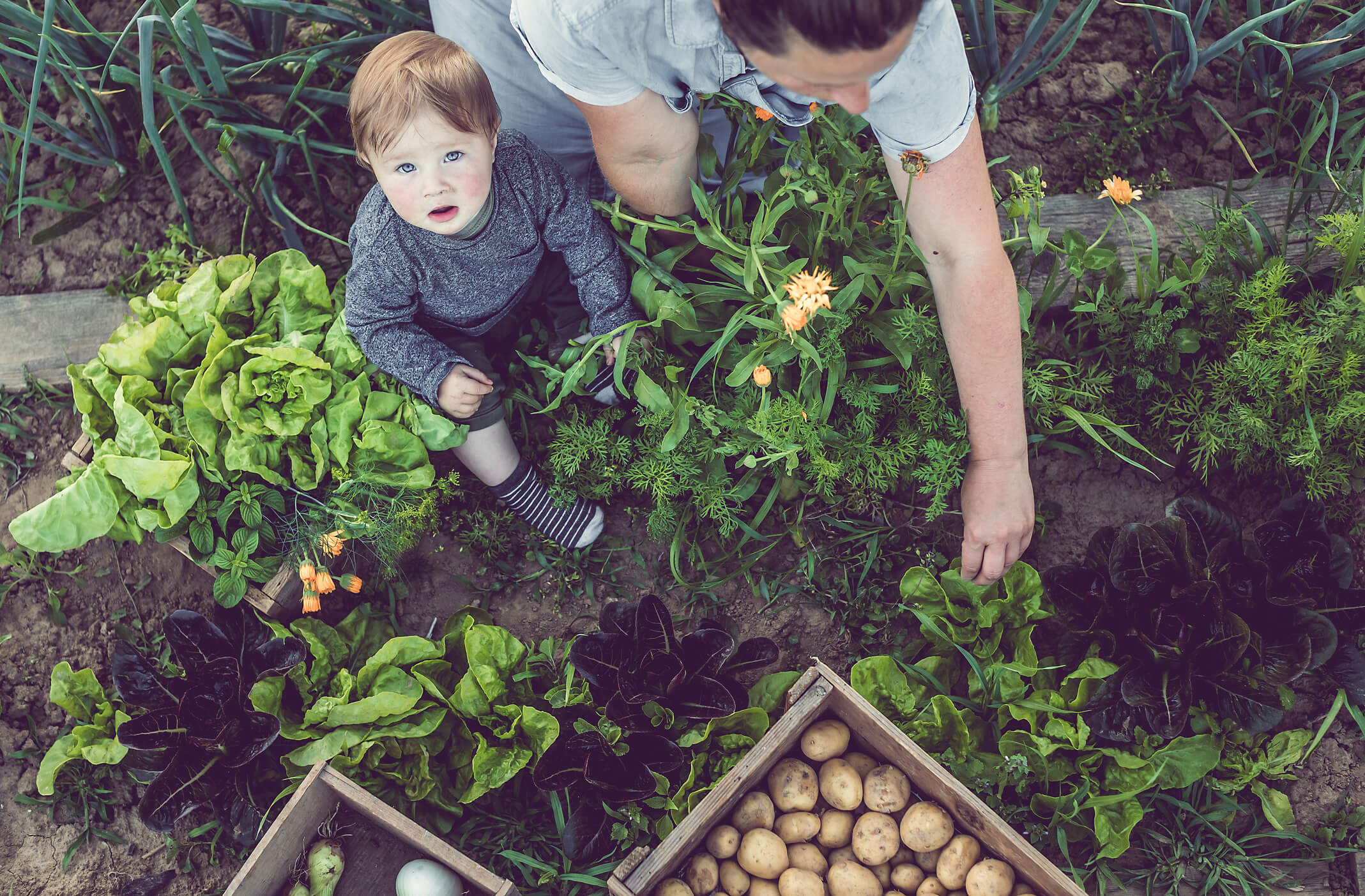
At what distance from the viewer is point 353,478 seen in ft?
6.01

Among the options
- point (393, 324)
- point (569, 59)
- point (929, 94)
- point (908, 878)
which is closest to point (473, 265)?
point (393, 324)

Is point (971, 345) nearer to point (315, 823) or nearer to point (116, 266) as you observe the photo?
point (315, 823)

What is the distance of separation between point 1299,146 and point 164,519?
8.80ft

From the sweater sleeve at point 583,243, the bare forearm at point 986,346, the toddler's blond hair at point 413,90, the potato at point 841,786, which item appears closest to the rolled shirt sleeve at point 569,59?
the toddler's blond hair at point 413,90

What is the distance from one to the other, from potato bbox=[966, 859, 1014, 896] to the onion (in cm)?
99

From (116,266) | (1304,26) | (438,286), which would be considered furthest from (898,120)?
(116,266)

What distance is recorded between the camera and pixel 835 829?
1720 millimetres

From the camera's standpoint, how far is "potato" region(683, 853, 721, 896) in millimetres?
1689

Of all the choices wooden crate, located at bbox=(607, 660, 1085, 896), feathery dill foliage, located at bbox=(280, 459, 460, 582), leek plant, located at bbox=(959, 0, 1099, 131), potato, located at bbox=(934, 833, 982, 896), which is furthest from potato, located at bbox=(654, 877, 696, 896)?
leek plant, located at bbox=(959, 0, 1099, 131)

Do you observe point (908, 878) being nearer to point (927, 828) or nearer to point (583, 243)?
point (927, 828)

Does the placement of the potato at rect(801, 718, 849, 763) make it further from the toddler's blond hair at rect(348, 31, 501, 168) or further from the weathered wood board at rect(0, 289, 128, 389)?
the weathered wood board at rect(0, 289, 128, 389)

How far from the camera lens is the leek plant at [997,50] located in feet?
6.12

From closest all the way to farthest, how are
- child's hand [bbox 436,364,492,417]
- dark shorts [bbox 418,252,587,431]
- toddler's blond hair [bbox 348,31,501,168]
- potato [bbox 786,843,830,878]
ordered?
toddler's blond hair [bbox 348,31,501,168] < potato [bbox 786,843,830,878] < child's hand [bbox 436,364,492,417] < dark shorts [bbox 418,252,587,431]

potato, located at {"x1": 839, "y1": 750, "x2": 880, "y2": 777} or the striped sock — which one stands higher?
the striped sock
